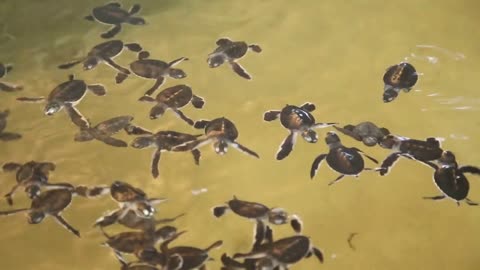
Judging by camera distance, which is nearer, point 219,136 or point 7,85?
point 219,136

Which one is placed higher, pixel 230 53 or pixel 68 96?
pixel 230 53

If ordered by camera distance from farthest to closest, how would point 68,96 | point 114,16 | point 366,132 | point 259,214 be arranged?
point 114,16, point 68,96, point 366,132, point 259,214

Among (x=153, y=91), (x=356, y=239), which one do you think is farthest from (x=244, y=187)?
(x=153, y=91)

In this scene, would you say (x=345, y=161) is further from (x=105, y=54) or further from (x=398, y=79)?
(x=105, y=54)

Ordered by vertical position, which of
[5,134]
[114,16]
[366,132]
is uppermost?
[366,132]

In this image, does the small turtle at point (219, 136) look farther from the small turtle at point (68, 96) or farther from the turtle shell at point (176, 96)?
the small turtle at point (68, 96)

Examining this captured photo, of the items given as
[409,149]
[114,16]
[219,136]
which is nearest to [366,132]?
[409,149]

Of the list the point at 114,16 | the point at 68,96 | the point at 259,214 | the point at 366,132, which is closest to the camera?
the point at 259,214
